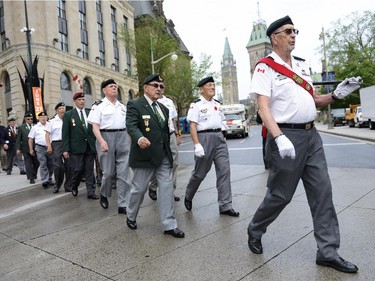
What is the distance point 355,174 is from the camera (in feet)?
24.2

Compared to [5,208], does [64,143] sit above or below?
above

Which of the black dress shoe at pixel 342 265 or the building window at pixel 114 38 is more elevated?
the building window at pixel 114 38

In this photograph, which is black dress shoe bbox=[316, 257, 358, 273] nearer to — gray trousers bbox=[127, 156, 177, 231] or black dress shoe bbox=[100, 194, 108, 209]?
gray trousers bbox=[127, 156, 177, 231]

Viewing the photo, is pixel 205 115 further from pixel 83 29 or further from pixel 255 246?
pixel 83 29

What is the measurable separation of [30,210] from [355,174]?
20.6 feet

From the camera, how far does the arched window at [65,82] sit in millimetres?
29453

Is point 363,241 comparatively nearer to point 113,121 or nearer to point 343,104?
point 113,121

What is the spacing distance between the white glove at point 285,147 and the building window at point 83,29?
3282 centimetres

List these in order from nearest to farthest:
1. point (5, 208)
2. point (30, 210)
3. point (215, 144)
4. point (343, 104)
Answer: point (215, 144)
point (30, 210)
point (5, 208)
point (343, 104)

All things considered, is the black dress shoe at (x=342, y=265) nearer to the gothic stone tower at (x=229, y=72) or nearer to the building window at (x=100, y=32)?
the building window at (x=100, y=32)

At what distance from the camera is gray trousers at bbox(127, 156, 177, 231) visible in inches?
159

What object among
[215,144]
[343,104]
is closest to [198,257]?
[215,144]

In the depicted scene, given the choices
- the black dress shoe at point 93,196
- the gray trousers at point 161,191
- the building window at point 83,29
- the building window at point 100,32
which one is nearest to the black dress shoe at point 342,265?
the gray trousers at point 161,191

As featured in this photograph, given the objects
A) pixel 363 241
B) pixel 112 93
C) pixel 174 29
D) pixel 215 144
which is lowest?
pixel 363 241
